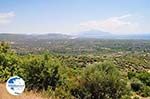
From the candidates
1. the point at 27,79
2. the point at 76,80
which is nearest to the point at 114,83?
the point at 76,80

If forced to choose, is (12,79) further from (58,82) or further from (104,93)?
(104,93)

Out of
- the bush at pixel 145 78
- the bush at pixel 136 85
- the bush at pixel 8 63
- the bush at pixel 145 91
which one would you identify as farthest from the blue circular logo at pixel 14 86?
the bush at pixel 145 78

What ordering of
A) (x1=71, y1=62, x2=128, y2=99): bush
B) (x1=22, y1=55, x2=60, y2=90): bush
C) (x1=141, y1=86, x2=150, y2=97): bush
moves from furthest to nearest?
(x1=141, y1=86, x2=150, y2=97): bush, (x1=71, y1=62, x2=128, y2=99): bush, (x1=22, y1=55, x2=60, y2=90): bush

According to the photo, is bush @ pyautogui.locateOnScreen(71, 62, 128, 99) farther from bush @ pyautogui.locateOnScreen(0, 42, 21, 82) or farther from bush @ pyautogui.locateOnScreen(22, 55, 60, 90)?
bush @ pyautogui.locateOnScreen(0, 42, 21, 82)

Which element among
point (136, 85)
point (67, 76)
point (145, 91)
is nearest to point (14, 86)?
point (67, 76)

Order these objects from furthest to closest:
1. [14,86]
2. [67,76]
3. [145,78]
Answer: [145,78]
[67,76]
[14,86]

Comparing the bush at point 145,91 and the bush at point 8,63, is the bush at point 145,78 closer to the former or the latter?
the bush at point 145,91

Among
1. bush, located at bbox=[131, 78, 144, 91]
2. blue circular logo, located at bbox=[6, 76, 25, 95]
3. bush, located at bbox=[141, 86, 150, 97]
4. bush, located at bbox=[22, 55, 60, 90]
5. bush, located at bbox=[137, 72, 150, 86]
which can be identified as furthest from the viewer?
bush, located at bbox=[137, 72, 150, 86]

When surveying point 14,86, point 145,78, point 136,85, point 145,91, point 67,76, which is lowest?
point 145,91

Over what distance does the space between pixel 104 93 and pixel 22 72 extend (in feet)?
33.5

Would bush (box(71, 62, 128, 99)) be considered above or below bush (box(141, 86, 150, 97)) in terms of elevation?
above

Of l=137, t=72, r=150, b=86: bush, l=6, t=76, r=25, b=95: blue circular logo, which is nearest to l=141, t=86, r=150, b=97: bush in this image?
l=137, t=72, r=150, b=86: bush

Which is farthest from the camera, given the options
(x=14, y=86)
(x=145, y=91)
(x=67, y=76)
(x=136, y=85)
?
(x=136, y=85)

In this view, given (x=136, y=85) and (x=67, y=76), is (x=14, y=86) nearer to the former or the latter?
(x=67, y=76)
